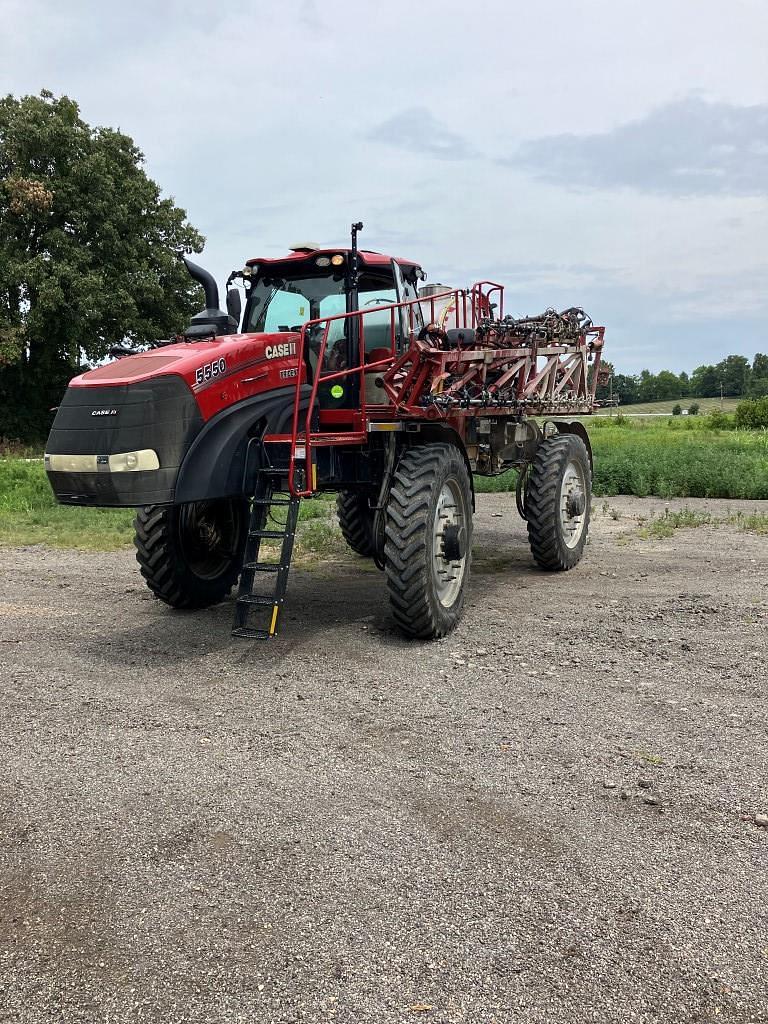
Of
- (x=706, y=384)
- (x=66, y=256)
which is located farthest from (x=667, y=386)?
(x=66, y=256)

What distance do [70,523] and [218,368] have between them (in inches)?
339

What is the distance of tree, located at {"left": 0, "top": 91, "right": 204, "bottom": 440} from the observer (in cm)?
3020

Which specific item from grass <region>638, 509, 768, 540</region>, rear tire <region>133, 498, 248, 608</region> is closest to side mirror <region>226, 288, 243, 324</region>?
rear tire <region>133, 498, 248, 608</region>

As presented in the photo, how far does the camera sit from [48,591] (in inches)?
343

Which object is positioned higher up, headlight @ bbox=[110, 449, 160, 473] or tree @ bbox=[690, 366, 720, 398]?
tree @ bbox=[690, 366, 720, 398]

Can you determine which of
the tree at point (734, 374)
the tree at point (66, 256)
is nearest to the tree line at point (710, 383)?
the tree at point (734, 374)

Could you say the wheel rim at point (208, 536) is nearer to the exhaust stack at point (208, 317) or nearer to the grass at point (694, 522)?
the exhaust stack at point (208, 317)

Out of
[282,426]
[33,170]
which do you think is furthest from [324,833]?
[33,170]

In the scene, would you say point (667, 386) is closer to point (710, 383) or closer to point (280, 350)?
point (710, 383)

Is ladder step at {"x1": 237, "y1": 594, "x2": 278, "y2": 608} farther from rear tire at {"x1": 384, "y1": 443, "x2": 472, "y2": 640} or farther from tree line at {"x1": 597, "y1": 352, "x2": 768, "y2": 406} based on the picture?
tree line at {"x1": 597, "y1": 352, "x2": 768, "y2": 406}

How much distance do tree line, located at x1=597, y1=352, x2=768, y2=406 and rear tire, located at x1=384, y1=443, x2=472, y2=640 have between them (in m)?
114

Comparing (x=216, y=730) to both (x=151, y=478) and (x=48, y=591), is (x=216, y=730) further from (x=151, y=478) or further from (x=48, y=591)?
(x=48, y=591)

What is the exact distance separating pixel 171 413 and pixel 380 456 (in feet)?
7.09

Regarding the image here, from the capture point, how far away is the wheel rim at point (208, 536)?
7469 mm
